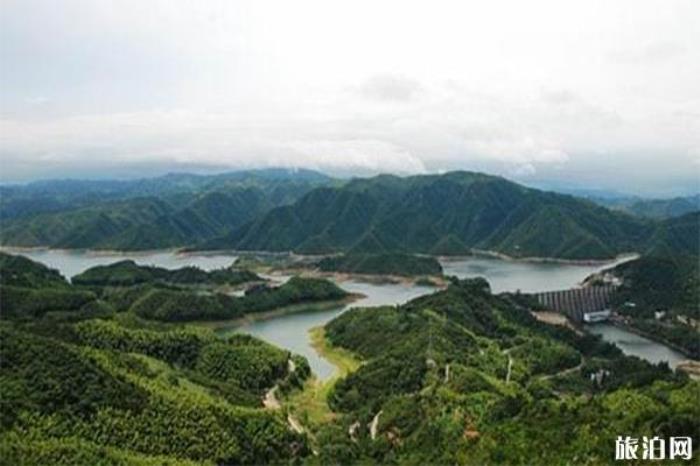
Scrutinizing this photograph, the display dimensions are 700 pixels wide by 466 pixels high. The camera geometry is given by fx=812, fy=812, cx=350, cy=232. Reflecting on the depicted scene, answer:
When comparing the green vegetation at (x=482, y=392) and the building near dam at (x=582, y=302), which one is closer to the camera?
the green vegetation at (x=482, y=392)

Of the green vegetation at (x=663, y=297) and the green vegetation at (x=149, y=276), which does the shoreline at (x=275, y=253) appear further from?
the green vegetation at (x=663, y=297)

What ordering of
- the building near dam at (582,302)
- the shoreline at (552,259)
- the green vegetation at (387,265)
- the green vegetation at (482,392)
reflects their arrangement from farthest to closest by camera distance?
the shoreline at (552,259) → the green vegetation at (387,265) → the building near dam at (582,302) → the green vegetation at (482,392)

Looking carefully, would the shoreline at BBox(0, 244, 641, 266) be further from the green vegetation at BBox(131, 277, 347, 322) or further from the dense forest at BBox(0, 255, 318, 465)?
the dense forest at BBox(0, 255, 318, 465)

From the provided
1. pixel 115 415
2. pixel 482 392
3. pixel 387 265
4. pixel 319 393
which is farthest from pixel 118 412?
pixel 387 265

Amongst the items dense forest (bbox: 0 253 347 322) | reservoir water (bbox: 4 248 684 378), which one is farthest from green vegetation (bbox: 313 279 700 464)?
dense forest (bbox: 0 253 347 322)

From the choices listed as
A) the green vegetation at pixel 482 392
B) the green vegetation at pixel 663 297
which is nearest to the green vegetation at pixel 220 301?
the green vegetation at pixel 482 392

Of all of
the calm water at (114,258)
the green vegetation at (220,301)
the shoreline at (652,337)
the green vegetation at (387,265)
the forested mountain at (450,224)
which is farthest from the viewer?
the forested mountain at (450,224)

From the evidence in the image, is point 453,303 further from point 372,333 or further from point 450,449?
point 450,449
